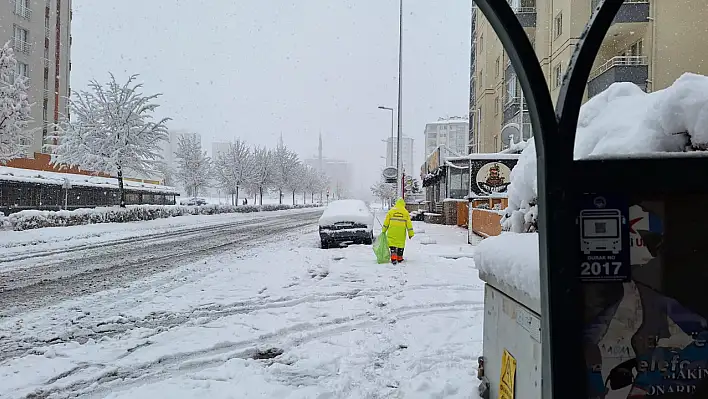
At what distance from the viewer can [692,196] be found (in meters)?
2.07

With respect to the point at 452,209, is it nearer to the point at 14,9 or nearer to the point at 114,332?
the point at 114,332

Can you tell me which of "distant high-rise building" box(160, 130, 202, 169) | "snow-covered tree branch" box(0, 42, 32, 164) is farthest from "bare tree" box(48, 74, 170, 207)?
"snow-covered tree branch" box(0, 42, 32, 164)

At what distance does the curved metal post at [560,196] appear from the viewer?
197 cm

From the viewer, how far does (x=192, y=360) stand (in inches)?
217

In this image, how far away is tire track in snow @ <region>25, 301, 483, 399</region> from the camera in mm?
4773

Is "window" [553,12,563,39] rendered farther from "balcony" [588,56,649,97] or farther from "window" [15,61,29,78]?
"window" [15,61,29,78]

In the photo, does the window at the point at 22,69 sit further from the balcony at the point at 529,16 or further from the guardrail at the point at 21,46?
the balcony at the point at 529,16

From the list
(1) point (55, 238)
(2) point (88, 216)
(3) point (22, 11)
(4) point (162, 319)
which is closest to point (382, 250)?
(4) point (162, 319)

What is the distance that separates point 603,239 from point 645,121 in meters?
0.86

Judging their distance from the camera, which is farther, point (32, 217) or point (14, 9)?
point (14, 9)

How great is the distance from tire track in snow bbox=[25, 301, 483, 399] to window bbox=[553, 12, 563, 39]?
20205mm

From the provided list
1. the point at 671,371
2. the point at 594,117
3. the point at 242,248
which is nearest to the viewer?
the point at 671,371

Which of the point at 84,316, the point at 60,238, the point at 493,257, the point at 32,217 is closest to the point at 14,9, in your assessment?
the point at 32,217

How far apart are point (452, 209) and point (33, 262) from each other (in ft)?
64.0
